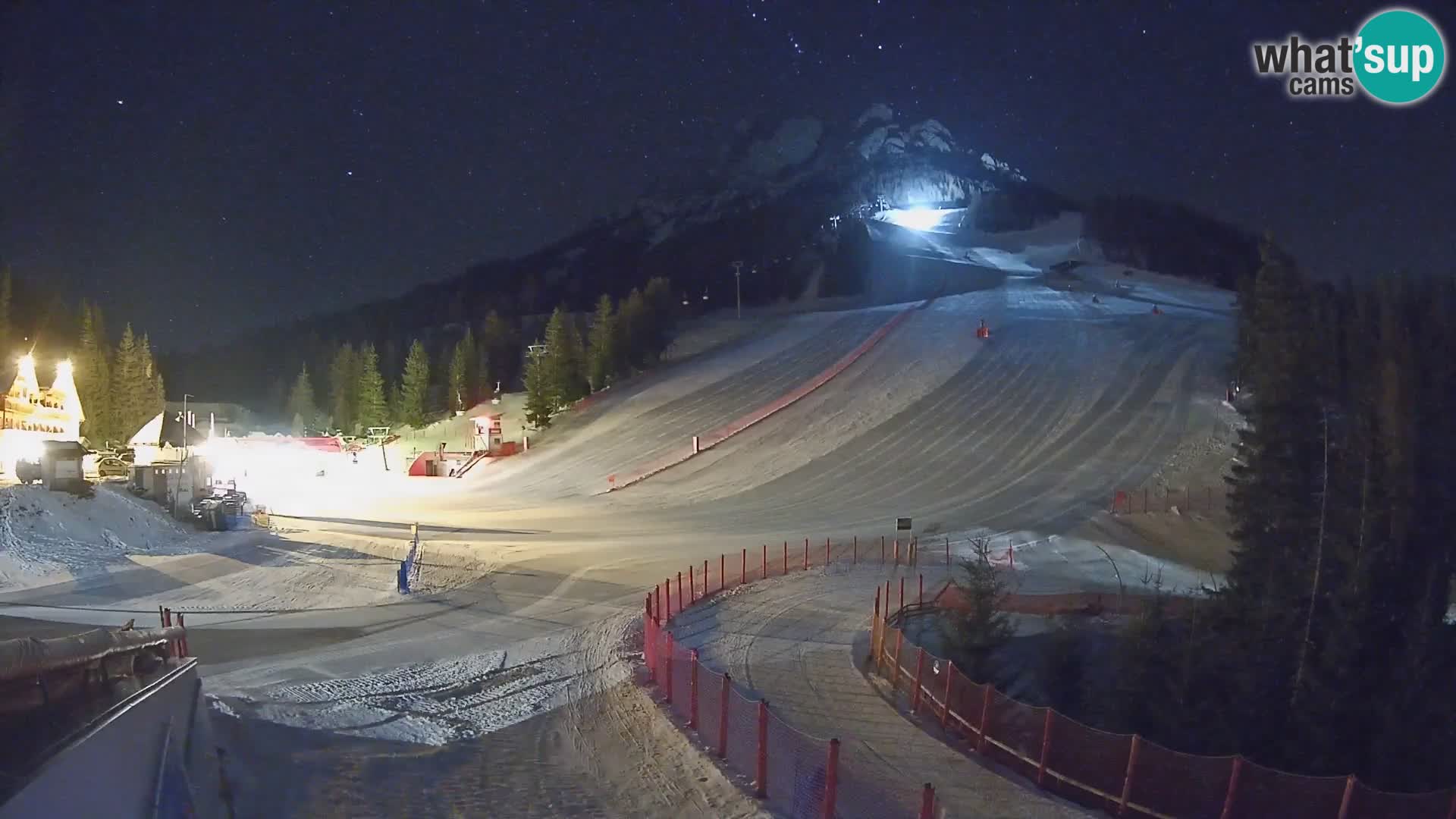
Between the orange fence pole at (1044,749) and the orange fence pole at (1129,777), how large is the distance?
2.64 feet

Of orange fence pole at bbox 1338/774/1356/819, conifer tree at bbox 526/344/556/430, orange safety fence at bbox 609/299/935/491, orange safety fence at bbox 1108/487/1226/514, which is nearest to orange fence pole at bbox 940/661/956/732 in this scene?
orange fence pole at bbox 1338/774/1356/819

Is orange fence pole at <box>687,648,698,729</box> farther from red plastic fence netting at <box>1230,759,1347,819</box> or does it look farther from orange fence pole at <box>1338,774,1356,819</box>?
orange fence pole at <box>1338,774,1356,819</box>

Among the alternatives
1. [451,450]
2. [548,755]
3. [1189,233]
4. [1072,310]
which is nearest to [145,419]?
[451,450]

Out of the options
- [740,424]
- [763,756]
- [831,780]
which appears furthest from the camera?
[740,424]

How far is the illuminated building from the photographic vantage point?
44594 mm

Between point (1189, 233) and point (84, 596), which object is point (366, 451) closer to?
point (84, 596)

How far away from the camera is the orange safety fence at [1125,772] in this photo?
909cm

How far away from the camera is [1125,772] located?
10.4 meters

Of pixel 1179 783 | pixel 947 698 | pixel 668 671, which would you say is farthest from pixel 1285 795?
pixel 668 671

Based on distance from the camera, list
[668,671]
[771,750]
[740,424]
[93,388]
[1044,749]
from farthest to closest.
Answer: [93,388], [740,424], [668,671], [1044,749], [771,750]

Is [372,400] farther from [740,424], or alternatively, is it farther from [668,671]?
[668,671]

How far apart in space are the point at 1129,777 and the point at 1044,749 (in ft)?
3.19

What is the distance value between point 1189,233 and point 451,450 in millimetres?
158283

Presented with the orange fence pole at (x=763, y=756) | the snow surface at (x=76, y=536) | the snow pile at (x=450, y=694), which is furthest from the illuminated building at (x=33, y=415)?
the orange fence pole at (x=763, y=756)
